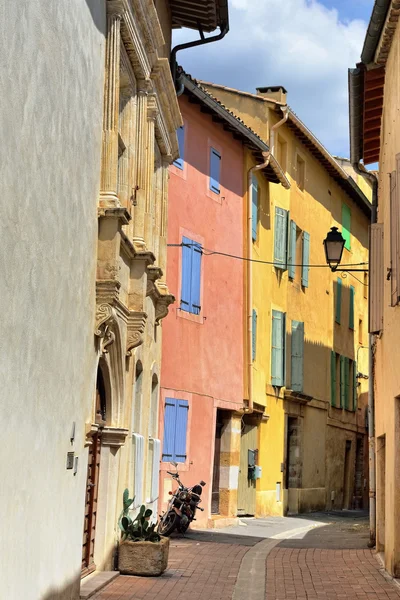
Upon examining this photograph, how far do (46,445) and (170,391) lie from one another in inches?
435

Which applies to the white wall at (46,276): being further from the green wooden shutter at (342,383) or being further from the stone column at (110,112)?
the green wooden shutter at (342,383)

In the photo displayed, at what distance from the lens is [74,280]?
918 centimetres

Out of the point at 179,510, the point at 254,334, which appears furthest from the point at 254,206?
the point at 179,510

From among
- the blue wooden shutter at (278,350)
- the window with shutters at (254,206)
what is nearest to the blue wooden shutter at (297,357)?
the blue wooden shutter at (278,350)

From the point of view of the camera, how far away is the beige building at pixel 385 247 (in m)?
12.2

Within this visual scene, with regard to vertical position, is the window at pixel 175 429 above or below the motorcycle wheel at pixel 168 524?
above

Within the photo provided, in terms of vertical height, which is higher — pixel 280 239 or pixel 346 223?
pixel 346 223

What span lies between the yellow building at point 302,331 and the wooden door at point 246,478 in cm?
4

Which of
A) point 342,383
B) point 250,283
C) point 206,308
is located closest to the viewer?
point 206,308

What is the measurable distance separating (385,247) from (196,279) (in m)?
7.12

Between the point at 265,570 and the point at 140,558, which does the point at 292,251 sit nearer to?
the point at 265,570

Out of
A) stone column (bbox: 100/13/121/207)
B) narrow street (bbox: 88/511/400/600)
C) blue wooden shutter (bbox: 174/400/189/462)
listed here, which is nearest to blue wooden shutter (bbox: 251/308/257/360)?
blue wooden shutter (bbox: 174/400/189/462)

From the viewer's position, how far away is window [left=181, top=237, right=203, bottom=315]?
2009cm

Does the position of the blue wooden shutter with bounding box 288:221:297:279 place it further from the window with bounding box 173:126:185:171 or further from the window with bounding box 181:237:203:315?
the window with bounding box 173:126:185:171
